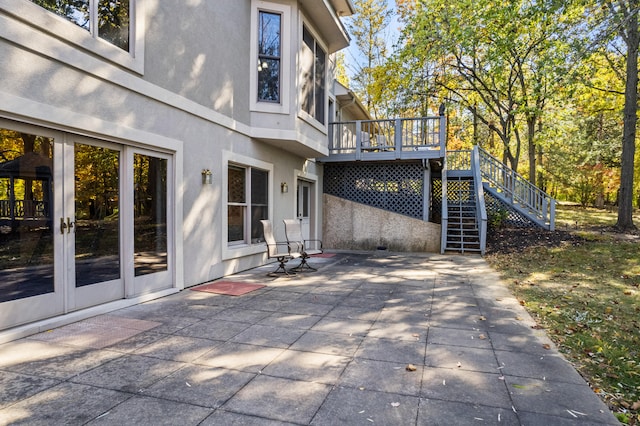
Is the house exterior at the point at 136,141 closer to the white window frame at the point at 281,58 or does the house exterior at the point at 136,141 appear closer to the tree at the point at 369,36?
the white window frame at the point at 281,58

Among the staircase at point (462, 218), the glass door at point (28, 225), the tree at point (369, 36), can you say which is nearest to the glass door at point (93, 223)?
the glass door at point (28, 225)

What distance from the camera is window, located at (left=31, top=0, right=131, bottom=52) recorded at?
383cm

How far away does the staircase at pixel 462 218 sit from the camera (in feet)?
34.9

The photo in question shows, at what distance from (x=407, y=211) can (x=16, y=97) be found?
10080mm

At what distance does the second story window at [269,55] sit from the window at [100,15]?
3110mm

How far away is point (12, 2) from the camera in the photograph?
10.7 feet

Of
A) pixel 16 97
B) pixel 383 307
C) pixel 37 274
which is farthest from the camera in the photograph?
pixel 383 307

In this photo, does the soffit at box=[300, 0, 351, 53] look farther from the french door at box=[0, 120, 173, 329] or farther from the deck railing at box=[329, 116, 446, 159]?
the french door at box=[0, 120, 173, 329]

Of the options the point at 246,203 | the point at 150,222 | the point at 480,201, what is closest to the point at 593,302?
the point at 480,201

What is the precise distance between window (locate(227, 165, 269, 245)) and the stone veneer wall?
376cm

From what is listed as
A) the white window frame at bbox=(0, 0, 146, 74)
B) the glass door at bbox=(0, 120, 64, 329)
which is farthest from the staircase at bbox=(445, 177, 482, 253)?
the glass door at bbox=(0, 120, 64, 329)

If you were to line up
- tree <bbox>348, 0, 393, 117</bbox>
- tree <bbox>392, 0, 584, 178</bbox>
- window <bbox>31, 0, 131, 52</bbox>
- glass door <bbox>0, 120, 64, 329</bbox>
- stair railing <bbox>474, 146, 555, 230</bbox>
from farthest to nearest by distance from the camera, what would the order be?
tree <bbox>348, 0, 393, 117</bbox>, tree <bbox>392, 0, 584, 178</bbox>, stair railing <bbox>474, 146, 555, 230</bbox>, window <bbox>31, 0, 131, 52</bbox>, glass door <bbox>0, 120, 64, 329</bbox>

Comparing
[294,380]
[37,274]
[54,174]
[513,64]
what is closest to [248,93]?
[54,174]

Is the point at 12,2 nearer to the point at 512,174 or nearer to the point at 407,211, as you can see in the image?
the point at 407,211
